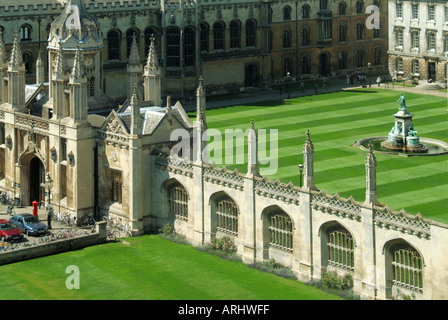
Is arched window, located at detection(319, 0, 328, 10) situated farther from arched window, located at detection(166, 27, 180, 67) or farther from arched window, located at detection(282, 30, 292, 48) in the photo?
arched window, located at detection(166, 27, 180, 67)

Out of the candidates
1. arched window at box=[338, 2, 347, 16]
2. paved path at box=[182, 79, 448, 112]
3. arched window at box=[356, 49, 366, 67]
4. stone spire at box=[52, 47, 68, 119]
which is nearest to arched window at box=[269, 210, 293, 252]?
stone spire at box=[52, 47, 68, 119]

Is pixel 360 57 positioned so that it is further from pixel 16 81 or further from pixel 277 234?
pixel 277 234

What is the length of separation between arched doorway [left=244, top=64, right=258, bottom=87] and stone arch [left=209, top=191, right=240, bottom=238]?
6446 cm

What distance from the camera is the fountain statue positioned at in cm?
9206

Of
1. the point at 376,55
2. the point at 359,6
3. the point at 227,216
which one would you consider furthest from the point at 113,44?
the point at 227,216

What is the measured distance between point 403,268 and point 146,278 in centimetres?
1423

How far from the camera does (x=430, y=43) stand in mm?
133500

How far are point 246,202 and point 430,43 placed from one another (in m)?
74.9

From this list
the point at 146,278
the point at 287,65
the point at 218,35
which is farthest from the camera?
the point at 287,65

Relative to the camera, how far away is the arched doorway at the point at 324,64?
456 feet

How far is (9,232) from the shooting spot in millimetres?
68375

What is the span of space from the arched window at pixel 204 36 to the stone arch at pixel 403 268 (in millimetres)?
71285

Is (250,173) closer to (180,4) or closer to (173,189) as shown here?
→ (173,189)

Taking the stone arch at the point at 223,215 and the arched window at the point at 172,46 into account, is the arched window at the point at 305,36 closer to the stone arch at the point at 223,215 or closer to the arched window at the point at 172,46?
the arched window at the point at 172,46
